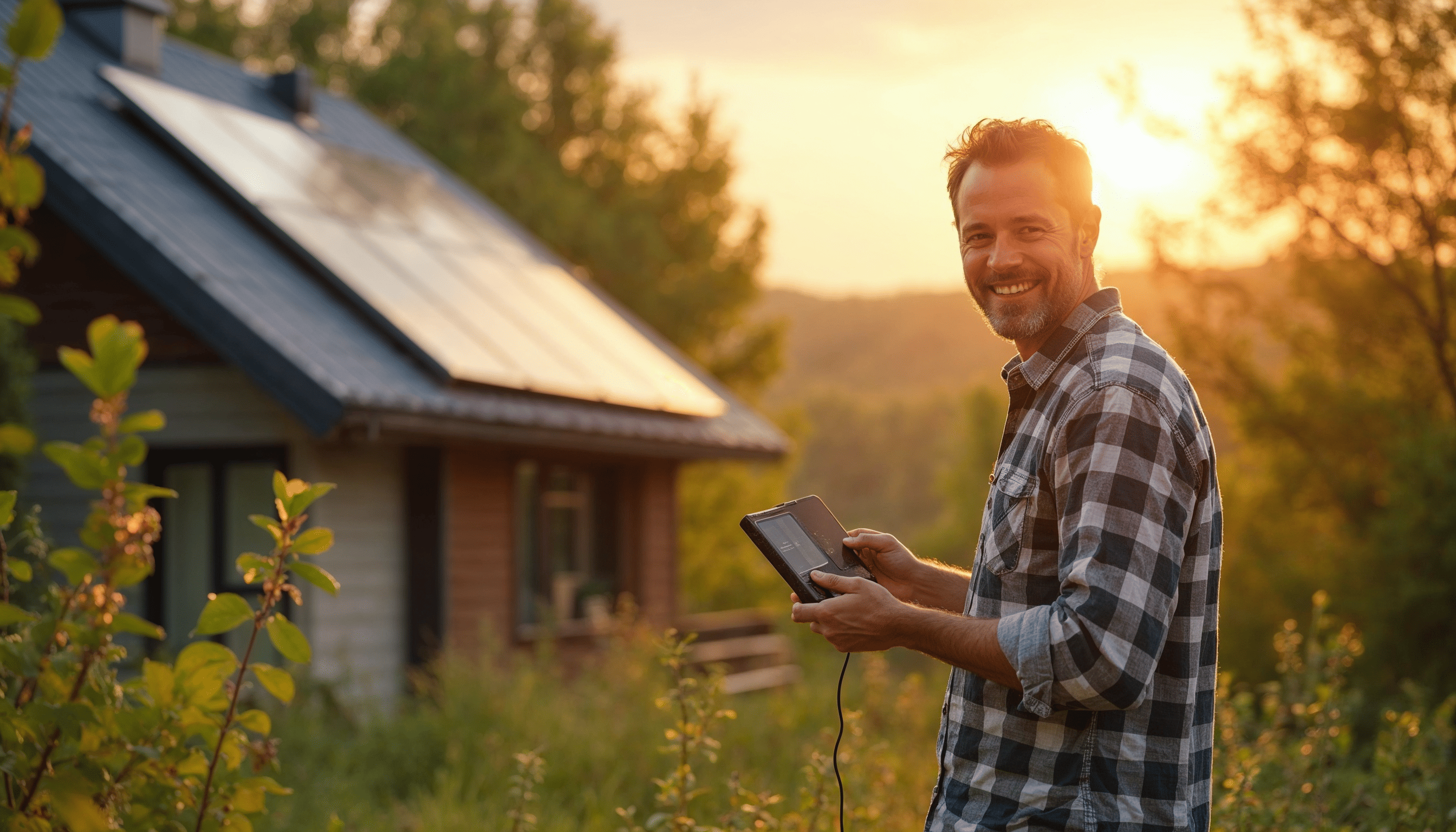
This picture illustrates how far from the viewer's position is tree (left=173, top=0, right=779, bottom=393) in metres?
25.8

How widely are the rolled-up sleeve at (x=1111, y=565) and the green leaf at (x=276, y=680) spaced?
1135mm

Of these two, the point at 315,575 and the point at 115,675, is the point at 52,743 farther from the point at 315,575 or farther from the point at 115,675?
the point at 315,575

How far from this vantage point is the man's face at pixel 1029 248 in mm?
2451

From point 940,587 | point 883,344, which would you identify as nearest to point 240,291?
point 940,587

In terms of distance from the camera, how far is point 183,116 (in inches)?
420

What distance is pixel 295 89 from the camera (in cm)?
1358

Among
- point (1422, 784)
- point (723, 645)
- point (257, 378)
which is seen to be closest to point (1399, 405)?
point (723, 645)

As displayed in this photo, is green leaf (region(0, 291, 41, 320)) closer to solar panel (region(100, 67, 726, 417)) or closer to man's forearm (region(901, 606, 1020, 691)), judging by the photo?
man's forearm (region(901, 606, 1020, 691))

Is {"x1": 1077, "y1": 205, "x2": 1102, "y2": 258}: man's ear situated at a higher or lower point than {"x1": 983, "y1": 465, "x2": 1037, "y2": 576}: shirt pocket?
higher

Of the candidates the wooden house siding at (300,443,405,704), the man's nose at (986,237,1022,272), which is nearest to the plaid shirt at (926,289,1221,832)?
the man's nose at (986,237,1022,272)

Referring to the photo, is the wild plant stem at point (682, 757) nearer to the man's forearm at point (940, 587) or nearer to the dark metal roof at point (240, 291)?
the man's forearm at point (940, 587)

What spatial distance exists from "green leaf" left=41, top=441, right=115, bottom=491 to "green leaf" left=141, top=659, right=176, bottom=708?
35 centimetres

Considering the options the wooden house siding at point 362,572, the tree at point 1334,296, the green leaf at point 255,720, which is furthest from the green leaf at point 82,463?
the tree at point 1334,296

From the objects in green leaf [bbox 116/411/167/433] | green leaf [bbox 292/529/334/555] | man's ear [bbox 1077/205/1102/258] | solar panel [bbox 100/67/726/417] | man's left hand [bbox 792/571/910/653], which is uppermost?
solar panel [bbox 100/67/726/417]
